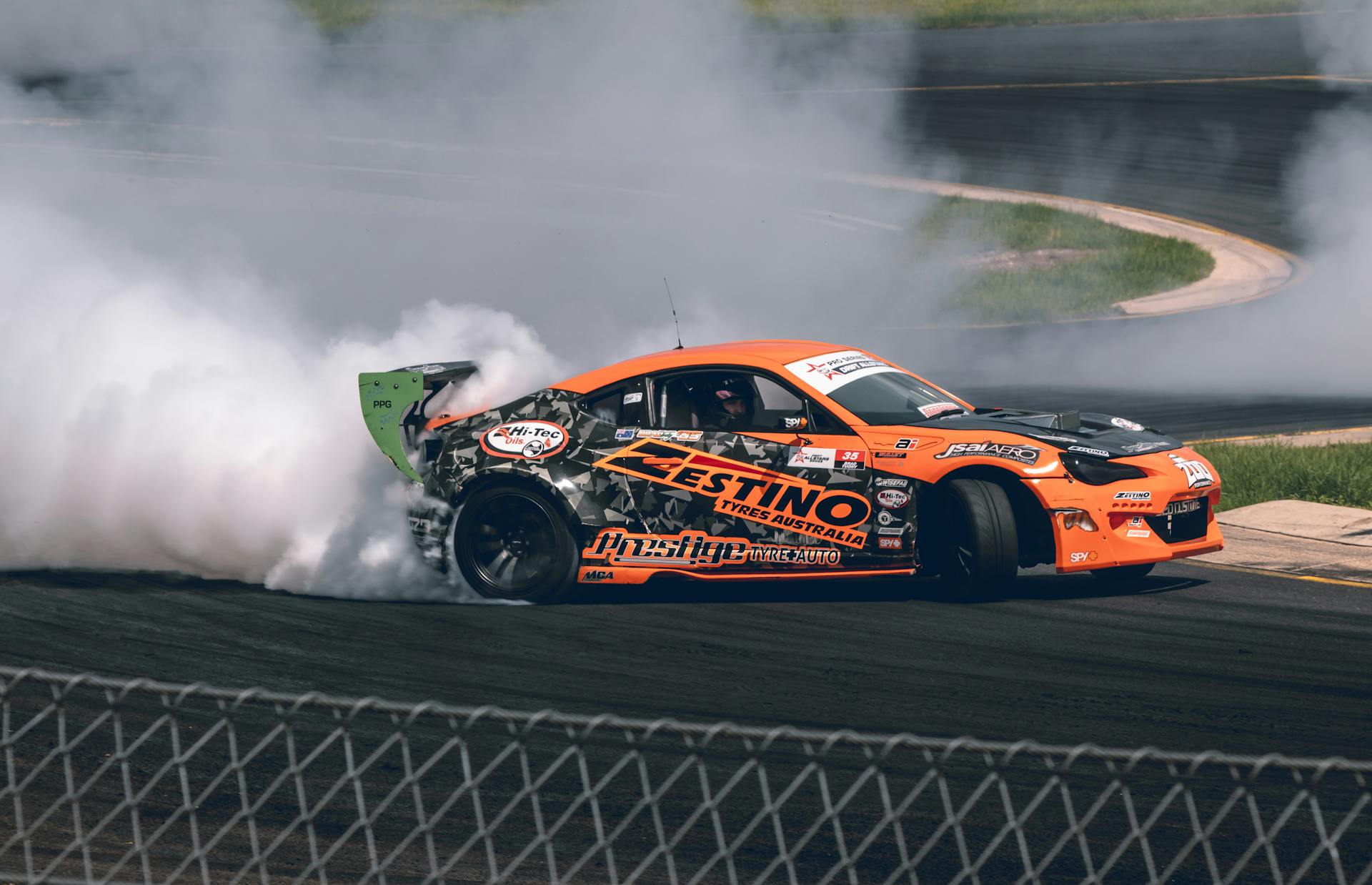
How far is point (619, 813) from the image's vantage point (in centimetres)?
560

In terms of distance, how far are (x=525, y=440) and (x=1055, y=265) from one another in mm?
17074

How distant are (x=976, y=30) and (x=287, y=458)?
33.4 metres

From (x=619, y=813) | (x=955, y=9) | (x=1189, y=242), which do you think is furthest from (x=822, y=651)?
(x=955, y=9)

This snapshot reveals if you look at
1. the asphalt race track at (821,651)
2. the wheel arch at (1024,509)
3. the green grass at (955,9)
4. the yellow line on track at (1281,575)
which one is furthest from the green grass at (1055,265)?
the wheel arch at (1024,509)

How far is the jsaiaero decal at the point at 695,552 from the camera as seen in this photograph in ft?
27.8

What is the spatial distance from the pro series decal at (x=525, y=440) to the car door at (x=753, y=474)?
32 centimetres

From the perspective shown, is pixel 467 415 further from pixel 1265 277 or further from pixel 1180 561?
pixel 1265 277

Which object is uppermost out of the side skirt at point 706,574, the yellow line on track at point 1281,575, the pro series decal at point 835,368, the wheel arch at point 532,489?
the pro series decal at point 835,368

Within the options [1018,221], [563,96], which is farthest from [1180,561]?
[563,96]

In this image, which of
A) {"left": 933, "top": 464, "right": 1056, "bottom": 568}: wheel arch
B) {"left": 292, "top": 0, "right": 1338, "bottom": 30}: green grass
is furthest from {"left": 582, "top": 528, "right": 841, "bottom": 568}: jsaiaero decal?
{"left": 292, "top": 0, "right": 1338, "bottom": 30}: green grass

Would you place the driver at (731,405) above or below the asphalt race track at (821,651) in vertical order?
above

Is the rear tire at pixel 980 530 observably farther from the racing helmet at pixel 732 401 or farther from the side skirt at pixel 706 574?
the racing helmet at pixel 732 401

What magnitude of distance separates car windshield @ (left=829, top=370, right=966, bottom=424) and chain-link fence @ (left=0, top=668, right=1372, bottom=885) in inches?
109

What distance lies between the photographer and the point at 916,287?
2389 centimetres
